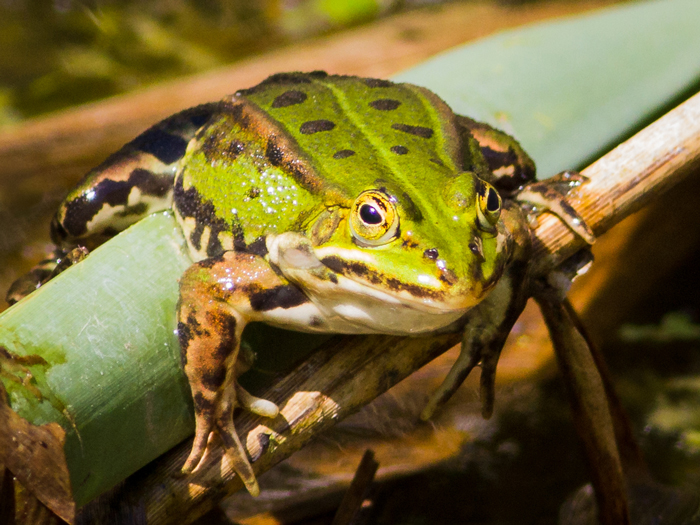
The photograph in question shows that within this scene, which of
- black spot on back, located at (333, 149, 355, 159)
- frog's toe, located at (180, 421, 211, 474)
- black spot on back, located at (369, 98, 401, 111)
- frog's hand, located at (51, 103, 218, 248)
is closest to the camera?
frog's toe, located at (180, 421, 211, 474)

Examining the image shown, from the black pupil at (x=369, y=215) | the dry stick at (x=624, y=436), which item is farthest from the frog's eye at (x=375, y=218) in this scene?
the dry stick at (x=624, y=436)

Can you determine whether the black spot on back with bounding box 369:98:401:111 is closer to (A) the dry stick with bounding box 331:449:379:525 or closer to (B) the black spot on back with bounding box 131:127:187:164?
(B) the black spot on back with bounding box 131:127:187:164

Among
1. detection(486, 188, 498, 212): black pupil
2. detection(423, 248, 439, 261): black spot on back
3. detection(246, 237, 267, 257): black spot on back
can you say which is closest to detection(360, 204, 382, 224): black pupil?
detection(423, 248, 439, 261): black spot on back

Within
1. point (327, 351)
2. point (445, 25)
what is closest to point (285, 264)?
point (327, 351)

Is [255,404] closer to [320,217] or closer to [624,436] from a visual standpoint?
[320,217]

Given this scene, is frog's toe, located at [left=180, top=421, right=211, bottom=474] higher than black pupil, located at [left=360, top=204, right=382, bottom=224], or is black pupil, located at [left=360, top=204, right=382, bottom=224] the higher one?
black pupil, located at [left=360, top=204, right=382, bottom=224]

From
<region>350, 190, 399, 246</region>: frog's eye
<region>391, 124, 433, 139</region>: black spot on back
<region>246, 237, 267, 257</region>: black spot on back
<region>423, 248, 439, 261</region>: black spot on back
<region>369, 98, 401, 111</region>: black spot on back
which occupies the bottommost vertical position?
<region>423, 248, 439, 261</region>: black spot on back

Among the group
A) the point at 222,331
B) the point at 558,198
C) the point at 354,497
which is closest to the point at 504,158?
the point at 558,198
